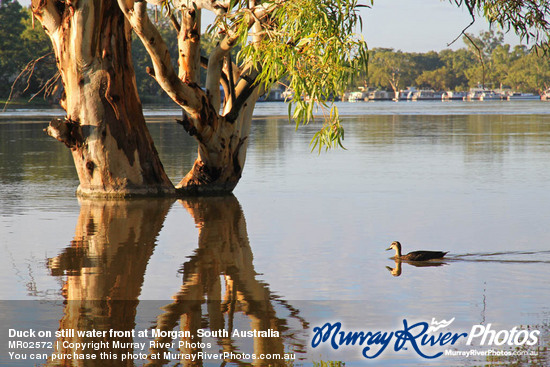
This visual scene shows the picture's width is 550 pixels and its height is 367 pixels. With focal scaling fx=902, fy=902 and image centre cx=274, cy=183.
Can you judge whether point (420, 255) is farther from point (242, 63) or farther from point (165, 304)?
point (242, 63)

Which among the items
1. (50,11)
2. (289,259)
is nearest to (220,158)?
(50,11)

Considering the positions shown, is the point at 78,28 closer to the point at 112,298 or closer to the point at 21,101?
the point at 112,298

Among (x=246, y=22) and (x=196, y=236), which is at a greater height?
(x=246, y=22)

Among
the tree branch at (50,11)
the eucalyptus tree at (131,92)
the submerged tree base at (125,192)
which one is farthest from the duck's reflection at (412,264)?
the tree branch at (50,11)

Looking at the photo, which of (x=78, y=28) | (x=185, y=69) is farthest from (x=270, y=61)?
(x=78, y=28)

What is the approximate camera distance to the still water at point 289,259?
7.79 meters

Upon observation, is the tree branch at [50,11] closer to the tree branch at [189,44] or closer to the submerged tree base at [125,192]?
the tree branch at [189,44]

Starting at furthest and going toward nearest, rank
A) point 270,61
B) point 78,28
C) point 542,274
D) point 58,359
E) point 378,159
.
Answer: point 378,159 < point 78,28 < point 270,61 < point 542,274 < point 58,359

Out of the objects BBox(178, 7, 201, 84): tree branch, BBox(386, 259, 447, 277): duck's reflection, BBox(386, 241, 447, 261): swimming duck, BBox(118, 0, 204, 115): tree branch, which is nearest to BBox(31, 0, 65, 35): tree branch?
BBox(118, 0, 204, 115): tree branch

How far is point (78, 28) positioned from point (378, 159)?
1246cm

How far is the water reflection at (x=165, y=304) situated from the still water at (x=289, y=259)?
0.03 metres

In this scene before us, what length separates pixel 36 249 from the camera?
38.2ft

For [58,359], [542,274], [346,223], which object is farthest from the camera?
[346,223]

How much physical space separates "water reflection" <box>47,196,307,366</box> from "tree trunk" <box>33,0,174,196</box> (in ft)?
8.55
